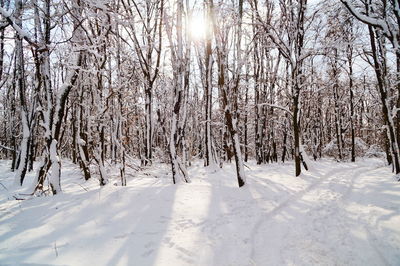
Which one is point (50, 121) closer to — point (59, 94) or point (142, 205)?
point (59, 94)

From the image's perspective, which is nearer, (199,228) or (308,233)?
(308,233)

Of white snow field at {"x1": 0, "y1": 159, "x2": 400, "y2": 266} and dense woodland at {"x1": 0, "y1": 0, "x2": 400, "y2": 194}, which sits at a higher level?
dense woodland at {"x1": 0, "y1": 0, "x2": 400, "y2": 194}

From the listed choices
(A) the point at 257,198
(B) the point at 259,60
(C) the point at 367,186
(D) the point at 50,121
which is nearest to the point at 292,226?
(A) the point at 257,198

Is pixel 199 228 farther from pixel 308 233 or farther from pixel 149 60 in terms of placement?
pixel 149 60

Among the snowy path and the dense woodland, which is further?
the dense woodland

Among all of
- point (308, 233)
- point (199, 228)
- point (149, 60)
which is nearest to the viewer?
point (308, 233)

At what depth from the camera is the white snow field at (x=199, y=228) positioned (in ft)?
12.5

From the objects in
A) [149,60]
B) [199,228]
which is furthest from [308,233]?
[149,60]

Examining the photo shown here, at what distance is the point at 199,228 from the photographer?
504cm

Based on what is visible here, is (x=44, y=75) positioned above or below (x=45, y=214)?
above

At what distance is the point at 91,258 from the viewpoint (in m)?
3.61

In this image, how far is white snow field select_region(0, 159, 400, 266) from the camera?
150 inches

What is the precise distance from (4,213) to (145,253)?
364 centimetres

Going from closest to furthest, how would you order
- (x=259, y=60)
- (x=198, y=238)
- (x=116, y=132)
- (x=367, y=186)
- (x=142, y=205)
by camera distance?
(x=198, y=238), (x=142, y=205), (x=367, y=186), (x=116, y=132), (x=259, y=60)
